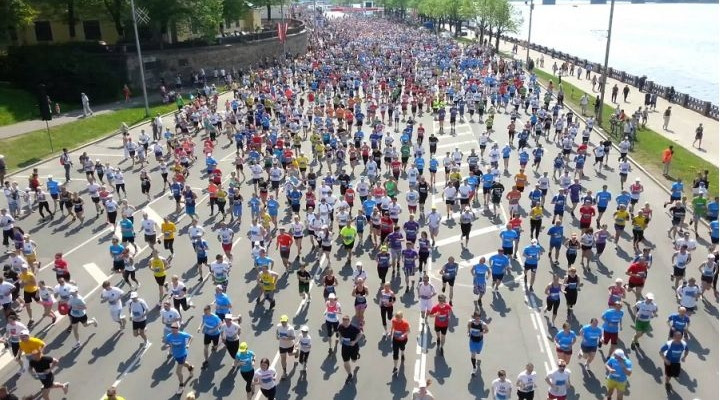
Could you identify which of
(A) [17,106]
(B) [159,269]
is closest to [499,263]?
(B) [159,269]

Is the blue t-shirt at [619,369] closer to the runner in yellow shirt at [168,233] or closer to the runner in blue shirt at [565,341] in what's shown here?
the runner in blue shirt at [565,341]

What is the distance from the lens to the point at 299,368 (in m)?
12.5

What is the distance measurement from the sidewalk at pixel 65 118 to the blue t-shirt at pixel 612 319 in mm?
31579

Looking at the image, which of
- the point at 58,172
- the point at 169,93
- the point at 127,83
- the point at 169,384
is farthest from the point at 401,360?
the point at 127,83

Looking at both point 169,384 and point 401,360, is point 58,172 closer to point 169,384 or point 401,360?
point 169,384

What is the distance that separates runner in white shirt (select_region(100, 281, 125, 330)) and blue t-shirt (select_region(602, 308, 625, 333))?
10.8 meters

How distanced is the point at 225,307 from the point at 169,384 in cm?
193

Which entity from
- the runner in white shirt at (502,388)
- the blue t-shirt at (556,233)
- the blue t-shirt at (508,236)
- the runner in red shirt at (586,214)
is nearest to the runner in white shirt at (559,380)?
the runner in white shirt at (502,388)

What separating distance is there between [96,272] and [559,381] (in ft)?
44.3

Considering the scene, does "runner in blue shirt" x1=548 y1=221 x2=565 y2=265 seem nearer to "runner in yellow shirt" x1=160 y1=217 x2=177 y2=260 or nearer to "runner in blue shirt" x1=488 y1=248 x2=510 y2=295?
"runner in blue shirt" x1=488 y1=248 x2=510 y2=295

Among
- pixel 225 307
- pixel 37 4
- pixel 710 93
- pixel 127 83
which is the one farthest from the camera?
pixel 710 93

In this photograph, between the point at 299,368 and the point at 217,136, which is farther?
the point at 217,136

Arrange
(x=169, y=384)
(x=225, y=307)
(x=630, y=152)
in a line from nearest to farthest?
(x=169, y=384)
(x=225, y=307)
(x=630, y=152)

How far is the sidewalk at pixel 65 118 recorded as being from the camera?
3297cm
